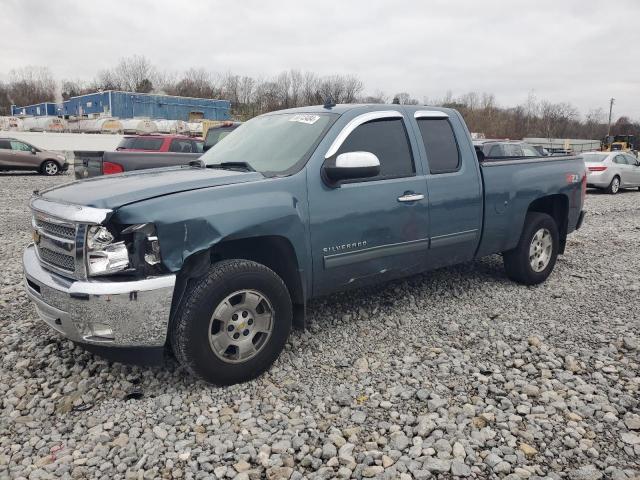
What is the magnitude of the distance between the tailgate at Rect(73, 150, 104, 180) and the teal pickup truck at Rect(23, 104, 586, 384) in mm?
5765

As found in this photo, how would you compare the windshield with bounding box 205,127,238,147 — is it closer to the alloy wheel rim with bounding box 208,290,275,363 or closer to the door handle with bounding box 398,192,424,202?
the door handle with bounding box 398,192,424,202

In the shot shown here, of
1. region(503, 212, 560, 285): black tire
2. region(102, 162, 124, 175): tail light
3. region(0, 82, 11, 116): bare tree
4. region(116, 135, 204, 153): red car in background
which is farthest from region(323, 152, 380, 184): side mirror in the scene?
region(0, 82, 11, 116): bare tree

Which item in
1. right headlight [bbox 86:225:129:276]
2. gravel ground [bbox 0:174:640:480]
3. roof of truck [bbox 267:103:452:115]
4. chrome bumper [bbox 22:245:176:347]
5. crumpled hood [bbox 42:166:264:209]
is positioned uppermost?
roof of truck [bbox 267:103:452:115]

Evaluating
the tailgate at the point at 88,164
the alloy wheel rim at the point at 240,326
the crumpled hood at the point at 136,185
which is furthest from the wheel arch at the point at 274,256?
the tailgate at the point at 88,164

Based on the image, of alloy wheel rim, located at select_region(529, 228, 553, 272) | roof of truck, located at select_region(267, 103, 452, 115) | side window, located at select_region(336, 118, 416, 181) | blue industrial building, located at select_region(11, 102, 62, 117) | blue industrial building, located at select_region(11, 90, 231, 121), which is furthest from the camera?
blue industrial building, located at select_region(11, 102, 62, 117)

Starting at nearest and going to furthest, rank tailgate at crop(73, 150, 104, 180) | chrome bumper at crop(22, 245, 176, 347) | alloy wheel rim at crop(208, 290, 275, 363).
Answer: chrome bumper at crop(22, 245, 176, 347), alloy wheel rim at crop(208, 290, 275, 363), tailgate at crop(73, 150, 104, 180)

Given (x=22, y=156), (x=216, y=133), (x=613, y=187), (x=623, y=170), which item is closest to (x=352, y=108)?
(x=216, y=133)

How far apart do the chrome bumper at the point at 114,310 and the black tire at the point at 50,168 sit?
20492 mm

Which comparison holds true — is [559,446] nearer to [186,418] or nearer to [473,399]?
[473,399]

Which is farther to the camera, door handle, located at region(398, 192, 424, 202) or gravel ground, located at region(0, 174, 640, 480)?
door handle, located at region(398, 192, 424, 202)

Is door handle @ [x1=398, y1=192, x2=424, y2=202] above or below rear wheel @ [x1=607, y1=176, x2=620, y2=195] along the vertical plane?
above

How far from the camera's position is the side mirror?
3.53 m

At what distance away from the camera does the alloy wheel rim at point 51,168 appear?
68.7ft

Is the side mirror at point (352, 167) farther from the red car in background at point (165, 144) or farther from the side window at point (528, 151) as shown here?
the side window at point (528, 151)
